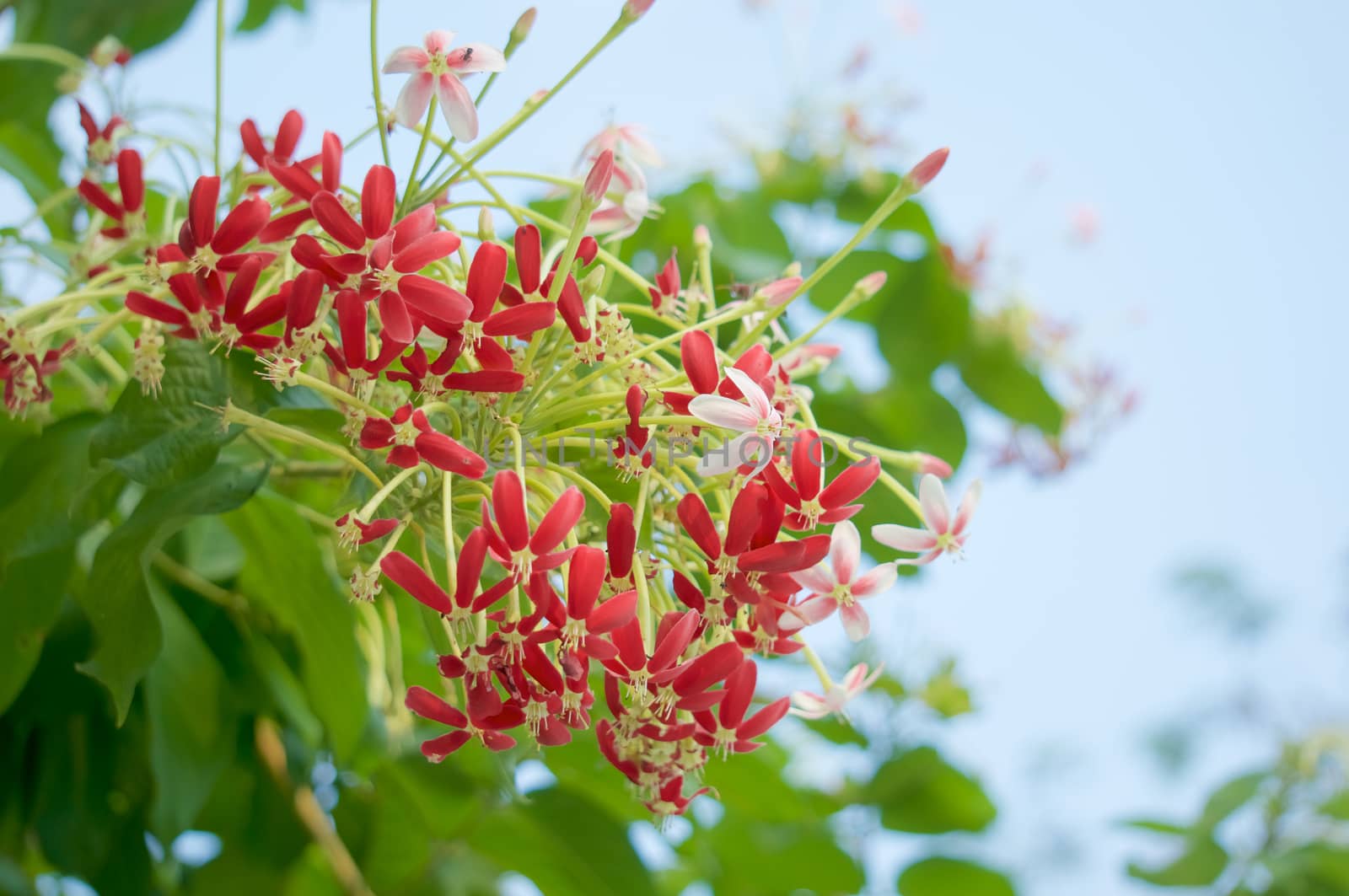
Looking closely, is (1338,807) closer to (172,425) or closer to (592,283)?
(592,283)

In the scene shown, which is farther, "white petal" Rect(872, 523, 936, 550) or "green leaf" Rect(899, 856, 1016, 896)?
"green leaf" Rect(899, 856, 1016, 896)

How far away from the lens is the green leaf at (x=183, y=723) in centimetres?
89

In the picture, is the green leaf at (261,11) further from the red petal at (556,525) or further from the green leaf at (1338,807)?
the green leaf at (1338,807)

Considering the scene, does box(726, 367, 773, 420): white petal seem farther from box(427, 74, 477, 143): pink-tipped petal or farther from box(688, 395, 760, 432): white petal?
box(427, 74, 477, 143): pink-tipped petal

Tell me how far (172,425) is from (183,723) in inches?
15.7

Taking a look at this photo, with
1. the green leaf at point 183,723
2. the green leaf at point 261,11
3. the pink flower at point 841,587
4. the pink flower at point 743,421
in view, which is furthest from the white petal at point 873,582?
the green leaf at point 261,11

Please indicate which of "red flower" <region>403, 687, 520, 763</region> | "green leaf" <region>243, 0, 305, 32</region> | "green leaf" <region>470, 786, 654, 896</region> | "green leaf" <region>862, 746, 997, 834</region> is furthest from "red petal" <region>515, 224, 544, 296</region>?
"green leaf" <region>243, 0, 305, 32</region>

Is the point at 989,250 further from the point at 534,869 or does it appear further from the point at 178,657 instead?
the point at 178,657

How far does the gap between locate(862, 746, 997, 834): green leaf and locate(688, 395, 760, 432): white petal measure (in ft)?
3.49

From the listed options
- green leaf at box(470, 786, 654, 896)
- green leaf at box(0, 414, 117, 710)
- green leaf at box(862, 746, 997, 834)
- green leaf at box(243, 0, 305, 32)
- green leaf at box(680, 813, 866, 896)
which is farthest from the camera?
green leaf at box(243, 0, 305, 32)

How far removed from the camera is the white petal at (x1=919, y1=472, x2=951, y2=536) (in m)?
0.60

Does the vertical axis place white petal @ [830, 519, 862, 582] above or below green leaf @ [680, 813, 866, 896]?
below

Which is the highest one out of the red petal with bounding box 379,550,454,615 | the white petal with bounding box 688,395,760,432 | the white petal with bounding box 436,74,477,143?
the white petal with bounding box 436,74,477,143

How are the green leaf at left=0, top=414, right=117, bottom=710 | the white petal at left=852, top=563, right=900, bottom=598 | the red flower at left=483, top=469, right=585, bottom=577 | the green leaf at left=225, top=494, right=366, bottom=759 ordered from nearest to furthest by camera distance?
the red flower at left=483, top=469, right=585, bottom=577 < the white petal at left=852, top=563, right=900, bottom=598 < the green leaf at left=0, top=414, right=117, bottom=710 < the green leaf at left=225, top=494, right=366, bottom=759
